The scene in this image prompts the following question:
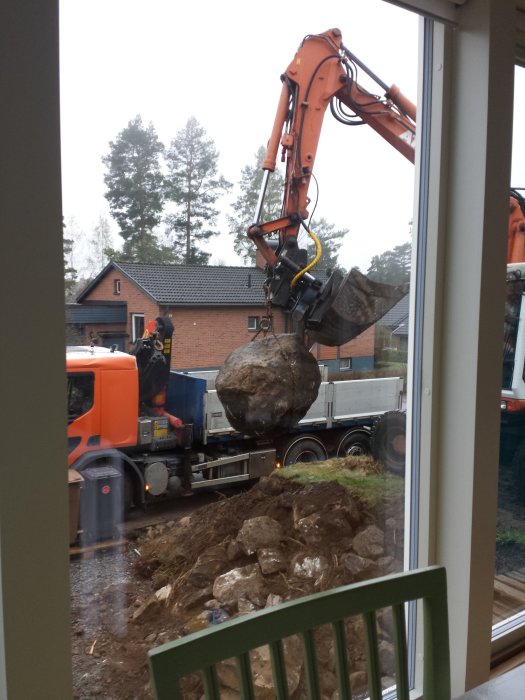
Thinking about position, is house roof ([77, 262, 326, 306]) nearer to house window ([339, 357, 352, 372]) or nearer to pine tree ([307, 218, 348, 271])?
pine tree ([307, 218, 348, 271])

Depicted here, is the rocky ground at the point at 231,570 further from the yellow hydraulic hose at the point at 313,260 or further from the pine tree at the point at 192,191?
the pine tree at the point at 192,191

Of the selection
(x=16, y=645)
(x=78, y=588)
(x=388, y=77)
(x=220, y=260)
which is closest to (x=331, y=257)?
(x=220, y=260)

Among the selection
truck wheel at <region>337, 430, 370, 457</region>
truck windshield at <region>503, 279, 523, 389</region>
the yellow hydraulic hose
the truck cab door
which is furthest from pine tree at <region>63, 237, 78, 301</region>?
truck windshield at <region>503, 279, 523, 389</region>

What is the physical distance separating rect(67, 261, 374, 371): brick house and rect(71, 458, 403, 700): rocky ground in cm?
43

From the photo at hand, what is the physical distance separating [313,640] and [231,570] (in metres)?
0.63

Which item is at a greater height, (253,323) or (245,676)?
(253,323)

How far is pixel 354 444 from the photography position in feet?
5.56

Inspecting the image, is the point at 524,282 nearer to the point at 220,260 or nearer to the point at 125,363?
the point at 220,260

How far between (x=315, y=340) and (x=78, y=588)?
0.90 m

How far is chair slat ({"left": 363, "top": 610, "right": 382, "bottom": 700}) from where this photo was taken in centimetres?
94

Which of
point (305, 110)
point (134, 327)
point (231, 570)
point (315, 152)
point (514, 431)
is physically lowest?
point (231, 570)

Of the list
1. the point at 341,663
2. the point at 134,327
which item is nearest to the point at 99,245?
the point at 134,327

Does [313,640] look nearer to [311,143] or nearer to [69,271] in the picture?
[69,271]

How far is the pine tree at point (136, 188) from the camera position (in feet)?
3.81
